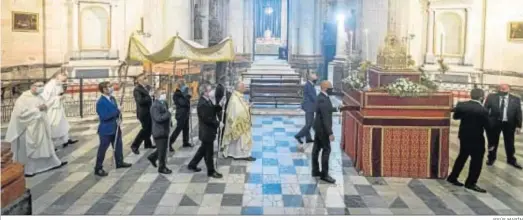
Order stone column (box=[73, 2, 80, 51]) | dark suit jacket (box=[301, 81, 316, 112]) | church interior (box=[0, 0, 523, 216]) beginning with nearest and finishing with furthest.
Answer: church interior (box=[0, 0, 523, 216]) → dark suit jacket (box=[301, 81, 316, 112]) → stone column (box=[73, 2, 80, 51])

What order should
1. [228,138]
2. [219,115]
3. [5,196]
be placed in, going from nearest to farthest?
1. [5,196]
2. [219,115]
3. [228,138]

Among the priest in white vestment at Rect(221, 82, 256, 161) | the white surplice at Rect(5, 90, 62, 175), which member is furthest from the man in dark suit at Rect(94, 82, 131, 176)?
the priest in white vestment at Rect(221, 82, 256, 161)

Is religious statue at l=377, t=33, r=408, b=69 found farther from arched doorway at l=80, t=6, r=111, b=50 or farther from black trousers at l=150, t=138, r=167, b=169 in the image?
arched doorway at l=80, t=6, r=111, b=50

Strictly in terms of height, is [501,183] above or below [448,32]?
below

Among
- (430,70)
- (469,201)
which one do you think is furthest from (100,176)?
(430,70)

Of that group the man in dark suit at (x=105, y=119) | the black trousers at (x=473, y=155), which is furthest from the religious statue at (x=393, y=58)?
the man in dark suit at (x=105, y=119)

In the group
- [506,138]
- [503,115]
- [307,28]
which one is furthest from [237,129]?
[307,28]

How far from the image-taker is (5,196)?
4.99m

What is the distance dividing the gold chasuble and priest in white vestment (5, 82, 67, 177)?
3024 millimetres

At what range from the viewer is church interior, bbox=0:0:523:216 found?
7266mm

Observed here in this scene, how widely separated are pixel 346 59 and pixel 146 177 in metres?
14.4

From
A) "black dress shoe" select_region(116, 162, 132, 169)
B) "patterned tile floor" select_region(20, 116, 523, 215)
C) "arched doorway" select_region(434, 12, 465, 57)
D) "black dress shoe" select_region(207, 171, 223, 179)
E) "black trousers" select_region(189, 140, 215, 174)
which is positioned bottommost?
"patterned tile floor" select_region(20, 116, 523, 215)

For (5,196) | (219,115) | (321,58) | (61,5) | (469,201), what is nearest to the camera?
(5,196)

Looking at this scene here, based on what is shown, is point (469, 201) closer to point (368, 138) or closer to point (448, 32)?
point (368, 138)
